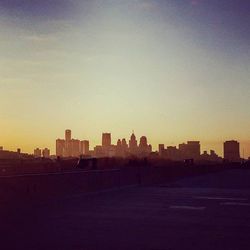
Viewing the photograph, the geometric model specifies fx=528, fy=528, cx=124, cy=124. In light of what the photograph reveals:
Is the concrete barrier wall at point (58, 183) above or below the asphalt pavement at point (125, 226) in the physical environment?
above

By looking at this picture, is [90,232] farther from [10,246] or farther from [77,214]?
[77,214]

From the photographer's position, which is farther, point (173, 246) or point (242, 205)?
point (242, 205)

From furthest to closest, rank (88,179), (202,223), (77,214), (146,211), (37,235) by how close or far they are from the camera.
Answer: (88,179), (146,211), (77,214), (202,223), (37,235)

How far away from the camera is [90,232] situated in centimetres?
1316

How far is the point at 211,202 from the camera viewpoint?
902 inches

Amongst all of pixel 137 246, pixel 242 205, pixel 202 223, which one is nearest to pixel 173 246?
pixel 137 246

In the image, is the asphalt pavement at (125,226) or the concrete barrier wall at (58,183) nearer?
the asphalt pavement at (125,226)

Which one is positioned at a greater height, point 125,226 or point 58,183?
point 58,183

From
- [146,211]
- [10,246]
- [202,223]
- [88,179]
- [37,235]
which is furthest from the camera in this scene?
[88,179]

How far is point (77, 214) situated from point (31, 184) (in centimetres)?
521

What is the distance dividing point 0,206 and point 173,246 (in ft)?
30.4

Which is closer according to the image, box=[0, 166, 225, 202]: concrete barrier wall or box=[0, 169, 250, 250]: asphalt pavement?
box=[0, 169, 250, 250]: asphalt pavement

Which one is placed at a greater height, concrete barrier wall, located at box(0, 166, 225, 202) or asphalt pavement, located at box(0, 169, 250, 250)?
concrete barrier wall, located at box(0, 166, 225, 202)

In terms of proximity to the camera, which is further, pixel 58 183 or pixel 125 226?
pixel 58 183
